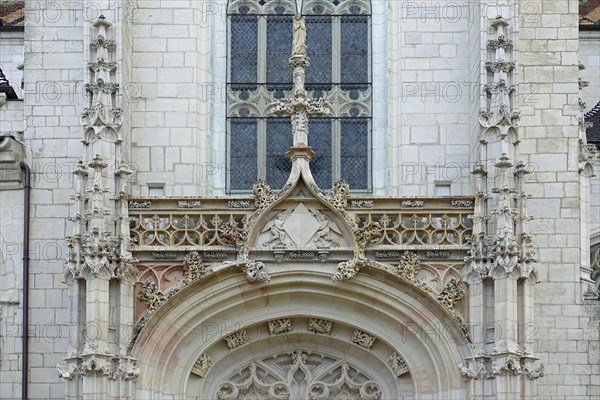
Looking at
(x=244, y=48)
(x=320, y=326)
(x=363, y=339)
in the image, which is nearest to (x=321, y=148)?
(x=244, y=48)

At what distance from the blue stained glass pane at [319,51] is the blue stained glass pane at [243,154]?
1175 millimetres

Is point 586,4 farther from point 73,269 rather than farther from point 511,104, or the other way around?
point 73,269

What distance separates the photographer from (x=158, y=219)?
85.1 feet

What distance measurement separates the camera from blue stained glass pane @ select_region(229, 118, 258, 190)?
91.1 feet

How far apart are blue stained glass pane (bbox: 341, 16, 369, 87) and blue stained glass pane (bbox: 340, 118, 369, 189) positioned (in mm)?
711

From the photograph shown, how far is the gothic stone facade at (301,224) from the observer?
25469 mm

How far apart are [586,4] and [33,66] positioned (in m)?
14.3

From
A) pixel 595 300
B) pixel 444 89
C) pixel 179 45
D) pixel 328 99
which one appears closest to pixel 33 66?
pixel 179 45

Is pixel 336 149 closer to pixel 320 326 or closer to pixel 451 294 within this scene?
pixel 320 326

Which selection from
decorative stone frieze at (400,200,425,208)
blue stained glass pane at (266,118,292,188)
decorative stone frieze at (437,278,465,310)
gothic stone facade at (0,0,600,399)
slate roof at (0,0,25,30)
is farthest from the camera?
slate roof at (0,0,25,30)

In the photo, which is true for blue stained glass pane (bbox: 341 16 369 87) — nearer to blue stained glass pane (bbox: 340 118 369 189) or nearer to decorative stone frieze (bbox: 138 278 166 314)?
blue stained glass pane (bbox: 340 118 369 189)

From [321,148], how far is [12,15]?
11040 mm

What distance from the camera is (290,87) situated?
28.2 m

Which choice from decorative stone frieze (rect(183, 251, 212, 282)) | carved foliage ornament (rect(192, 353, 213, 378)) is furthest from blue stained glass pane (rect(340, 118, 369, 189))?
carved foliage ornament (rect(192, 353, 213, 378))
